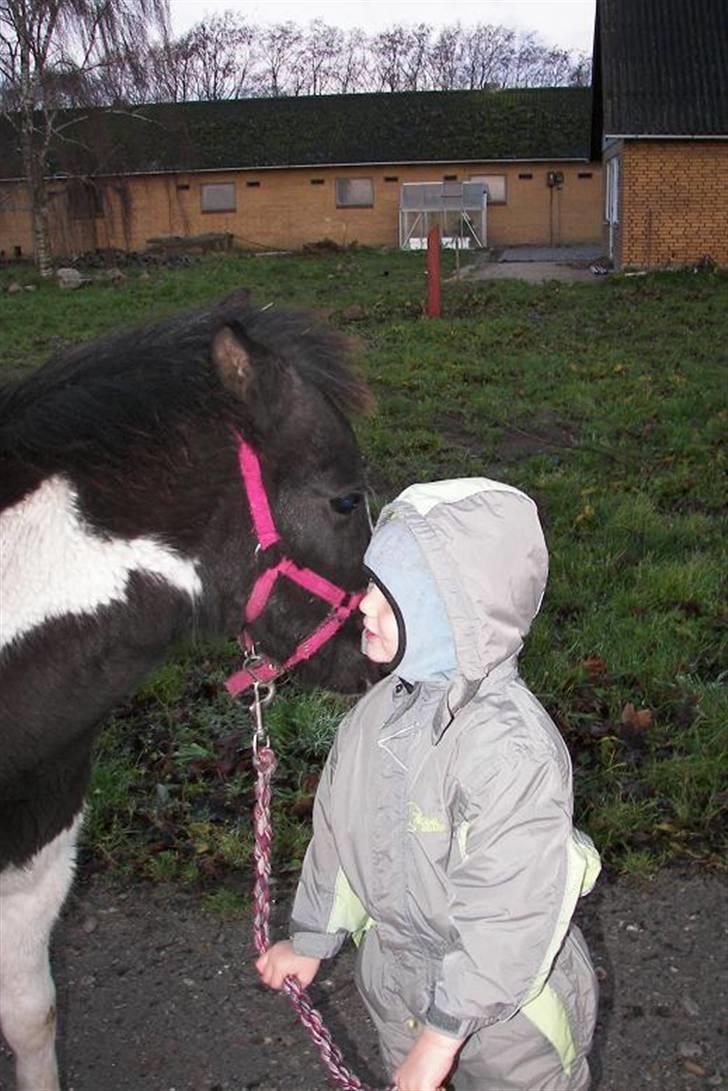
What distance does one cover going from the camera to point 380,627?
1909 millimetres

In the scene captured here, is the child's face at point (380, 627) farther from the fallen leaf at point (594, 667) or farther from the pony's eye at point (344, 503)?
the fallen leaf at point (594, 667)

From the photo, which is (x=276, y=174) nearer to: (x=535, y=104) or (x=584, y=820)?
(x=535, y=104)

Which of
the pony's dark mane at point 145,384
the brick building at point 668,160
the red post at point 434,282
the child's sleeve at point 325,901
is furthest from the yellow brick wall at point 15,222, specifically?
the child's sleeve at point 325,901

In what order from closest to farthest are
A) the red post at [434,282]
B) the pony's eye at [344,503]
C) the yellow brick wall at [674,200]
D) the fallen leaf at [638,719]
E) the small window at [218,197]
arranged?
the pony's eye at [344,503]
the fallen leaf at [638,719]
the red post at [434,282]
the yellow brick wall at [674,200]
the small window at [218,197]

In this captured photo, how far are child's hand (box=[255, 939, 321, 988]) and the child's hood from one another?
0.80m

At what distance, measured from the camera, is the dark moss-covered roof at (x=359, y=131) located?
35688 mm

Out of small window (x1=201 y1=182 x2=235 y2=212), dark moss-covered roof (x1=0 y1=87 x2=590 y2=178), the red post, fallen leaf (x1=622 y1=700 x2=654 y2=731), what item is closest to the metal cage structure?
dark moss-covered roof (x1=0 y1=87 x2=590 y2=178)

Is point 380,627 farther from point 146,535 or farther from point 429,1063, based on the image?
point 429,1063

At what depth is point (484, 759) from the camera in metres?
Answer: 1.80

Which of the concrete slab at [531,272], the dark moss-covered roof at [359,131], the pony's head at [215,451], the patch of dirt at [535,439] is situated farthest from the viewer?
the dark moss-covered roof at [359,131]

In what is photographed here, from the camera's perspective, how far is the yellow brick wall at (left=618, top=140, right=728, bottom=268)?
21.9 meters

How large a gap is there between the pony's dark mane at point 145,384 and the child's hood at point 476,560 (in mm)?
481

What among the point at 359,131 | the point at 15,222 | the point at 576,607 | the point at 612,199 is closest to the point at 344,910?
the point at 576,607

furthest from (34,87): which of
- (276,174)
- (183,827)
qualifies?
(183,827)
